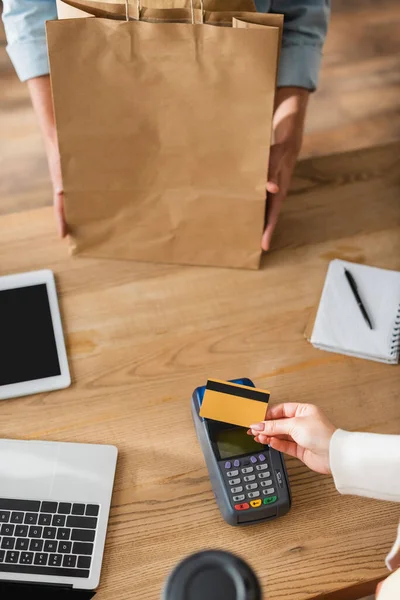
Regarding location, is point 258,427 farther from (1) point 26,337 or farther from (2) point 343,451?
(1) point 26,337

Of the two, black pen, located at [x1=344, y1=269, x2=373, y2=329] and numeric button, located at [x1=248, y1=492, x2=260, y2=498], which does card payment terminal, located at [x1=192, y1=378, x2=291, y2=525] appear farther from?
black pen, located at [x1=344, y1=269, x2=373, y2=329]

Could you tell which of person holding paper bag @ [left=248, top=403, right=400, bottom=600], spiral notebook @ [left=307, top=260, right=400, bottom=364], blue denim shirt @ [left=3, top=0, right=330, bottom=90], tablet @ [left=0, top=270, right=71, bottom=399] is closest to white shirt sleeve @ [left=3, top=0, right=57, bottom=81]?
blue denim shirt @ [left=3, top=0, right=330, bottom=90]

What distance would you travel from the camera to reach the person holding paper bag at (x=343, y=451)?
31.9 inches

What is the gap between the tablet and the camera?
3.16ft

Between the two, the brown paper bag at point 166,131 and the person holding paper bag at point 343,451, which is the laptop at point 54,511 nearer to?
the person holding paper bag at point 343,451

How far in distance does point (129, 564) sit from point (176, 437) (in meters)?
0.18

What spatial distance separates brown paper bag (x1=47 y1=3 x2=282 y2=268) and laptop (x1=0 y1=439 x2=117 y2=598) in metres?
0.35

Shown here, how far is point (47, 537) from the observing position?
0.83 meters

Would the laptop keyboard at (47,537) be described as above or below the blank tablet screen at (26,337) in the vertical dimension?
below

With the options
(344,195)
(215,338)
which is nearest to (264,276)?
(215,338)

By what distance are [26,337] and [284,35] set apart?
0.69 m

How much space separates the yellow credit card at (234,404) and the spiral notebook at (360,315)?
19cm

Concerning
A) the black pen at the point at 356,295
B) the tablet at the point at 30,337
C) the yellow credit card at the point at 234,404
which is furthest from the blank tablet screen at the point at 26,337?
the black pen at the point at 356,295

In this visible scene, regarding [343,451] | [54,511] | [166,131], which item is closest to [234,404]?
[343,451]
